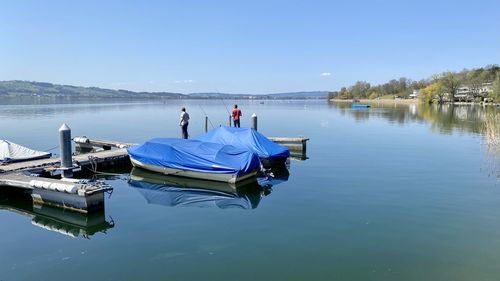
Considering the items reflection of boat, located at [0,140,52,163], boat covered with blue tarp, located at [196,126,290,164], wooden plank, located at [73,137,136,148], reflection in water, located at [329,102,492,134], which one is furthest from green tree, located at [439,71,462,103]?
reflection of boat, located at [0,140,52,163]

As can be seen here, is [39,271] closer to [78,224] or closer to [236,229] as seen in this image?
[78,224]

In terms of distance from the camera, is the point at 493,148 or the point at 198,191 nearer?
the point at 198,191

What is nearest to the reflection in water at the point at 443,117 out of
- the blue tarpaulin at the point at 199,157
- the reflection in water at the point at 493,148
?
the reflection in water at the point at 493,148

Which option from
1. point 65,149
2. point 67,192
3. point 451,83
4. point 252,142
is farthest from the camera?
point 451,83

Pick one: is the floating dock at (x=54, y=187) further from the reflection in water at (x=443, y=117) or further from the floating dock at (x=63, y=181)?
the reflection in water at (x=443, y=117)

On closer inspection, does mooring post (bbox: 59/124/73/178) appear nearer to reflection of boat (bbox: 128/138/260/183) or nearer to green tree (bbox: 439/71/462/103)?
reflection of boat (bbox: 128/138/260/183)

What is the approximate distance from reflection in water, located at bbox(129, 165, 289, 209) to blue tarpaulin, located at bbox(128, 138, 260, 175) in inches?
22.4

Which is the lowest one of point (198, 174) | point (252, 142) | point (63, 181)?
point (198, 174)

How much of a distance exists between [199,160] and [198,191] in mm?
1620

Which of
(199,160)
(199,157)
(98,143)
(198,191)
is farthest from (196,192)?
(98,143)

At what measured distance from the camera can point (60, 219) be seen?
11.8 meters

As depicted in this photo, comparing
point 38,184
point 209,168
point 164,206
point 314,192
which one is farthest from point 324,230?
point 38,184

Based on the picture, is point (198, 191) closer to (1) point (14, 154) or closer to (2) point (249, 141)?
(2) point (249, 141)

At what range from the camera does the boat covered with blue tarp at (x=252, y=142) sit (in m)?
19.3
